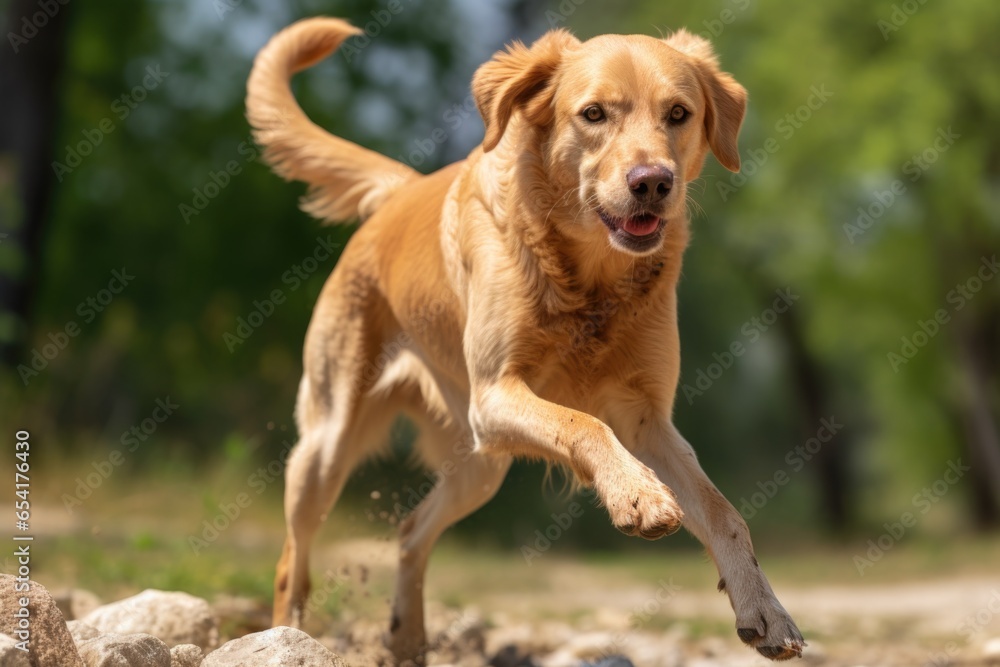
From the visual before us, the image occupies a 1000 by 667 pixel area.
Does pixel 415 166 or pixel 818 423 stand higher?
pixel 415 166

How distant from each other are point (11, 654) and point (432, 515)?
2886mm

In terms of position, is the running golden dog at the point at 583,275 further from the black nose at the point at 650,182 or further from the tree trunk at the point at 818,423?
the tree trunk at the point at 818,423

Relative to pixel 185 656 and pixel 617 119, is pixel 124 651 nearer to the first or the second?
pixel 185 656

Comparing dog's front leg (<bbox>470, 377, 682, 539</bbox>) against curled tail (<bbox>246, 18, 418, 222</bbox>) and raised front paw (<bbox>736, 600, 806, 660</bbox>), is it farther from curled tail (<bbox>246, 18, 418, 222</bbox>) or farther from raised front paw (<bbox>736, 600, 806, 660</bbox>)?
curled tail (<bbox>246, 18, 418, 222</bbox>)

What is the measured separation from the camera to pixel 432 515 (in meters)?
5.99

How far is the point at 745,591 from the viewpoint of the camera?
3.94 m

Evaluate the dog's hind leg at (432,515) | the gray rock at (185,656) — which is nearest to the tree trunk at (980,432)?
the dog's hind leg at (432,515)

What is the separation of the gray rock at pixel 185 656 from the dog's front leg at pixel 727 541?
179 centimetres

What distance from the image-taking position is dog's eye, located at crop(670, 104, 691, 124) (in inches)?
171

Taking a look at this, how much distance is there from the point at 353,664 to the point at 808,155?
13.5 metres

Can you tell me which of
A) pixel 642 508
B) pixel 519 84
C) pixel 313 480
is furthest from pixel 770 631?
pixel 313 480

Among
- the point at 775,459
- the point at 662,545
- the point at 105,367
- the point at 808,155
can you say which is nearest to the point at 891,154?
the point at 808,155

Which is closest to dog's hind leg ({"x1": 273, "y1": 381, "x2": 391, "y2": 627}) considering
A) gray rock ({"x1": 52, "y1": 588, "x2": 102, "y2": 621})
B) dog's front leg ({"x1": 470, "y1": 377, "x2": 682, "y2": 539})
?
gray rock ({"x1": 52, "y1": 588, "x2": 102, "y2": 621})

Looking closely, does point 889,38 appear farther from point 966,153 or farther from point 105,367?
point 105,367
